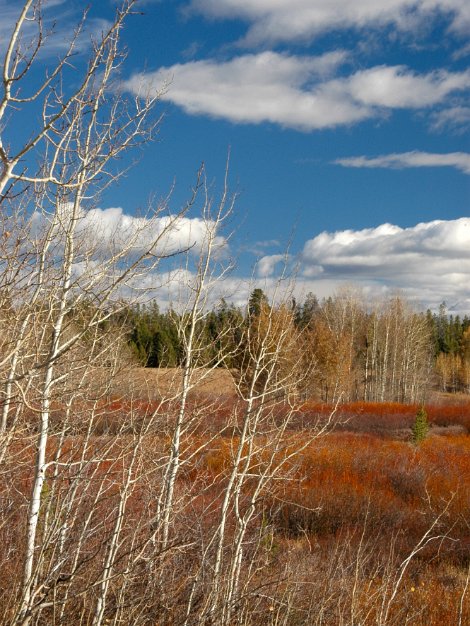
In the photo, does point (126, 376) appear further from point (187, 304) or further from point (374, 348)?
point (374, 348)

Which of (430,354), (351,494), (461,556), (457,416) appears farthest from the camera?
(430,354)

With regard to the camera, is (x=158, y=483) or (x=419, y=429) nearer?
(x=158, y=483)

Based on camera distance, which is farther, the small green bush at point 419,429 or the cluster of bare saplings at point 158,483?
the small green bush at point 419,429

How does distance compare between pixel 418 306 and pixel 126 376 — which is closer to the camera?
pixel 126 376

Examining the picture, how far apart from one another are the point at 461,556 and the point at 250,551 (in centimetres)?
671

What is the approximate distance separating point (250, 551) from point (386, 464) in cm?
1305

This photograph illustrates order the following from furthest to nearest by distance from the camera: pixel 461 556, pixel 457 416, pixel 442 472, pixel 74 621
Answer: pixel 457 416
pixel 442 472
pixel 461 556
pixel 74 621

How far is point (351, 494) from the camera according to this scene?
19250 millimetres

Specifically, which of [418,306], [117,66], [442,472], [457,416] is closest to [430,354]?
[418,306]

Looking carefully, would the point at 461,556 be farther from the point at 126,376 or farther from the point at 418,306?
the point at 418,306

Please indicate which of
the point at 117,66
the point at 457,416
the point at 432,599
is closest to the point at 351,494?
the point at 432,599

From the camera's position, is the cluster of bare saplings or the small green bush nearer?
the cluster of bare saplings

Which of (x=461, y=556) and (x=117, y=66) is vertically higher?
(x=117, y=66)

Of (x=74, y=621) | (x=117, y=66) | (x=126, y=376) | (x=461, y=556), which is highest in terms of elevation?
(x=117, y=66)
